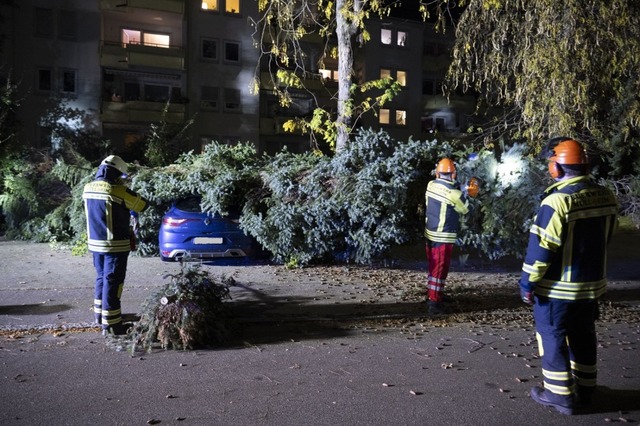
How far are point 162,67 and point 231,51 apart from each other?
453 centimetres

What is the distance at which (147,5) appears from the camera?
29516mm

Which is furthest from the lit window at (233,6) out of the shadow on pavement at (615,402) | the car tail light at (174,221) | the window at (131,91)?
the shadow on pavement at (615,402)

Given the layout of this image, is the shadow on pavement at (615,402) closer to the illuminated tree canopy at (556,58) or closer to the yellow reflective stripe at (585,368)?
the yellow reflective stripe at (585,368)

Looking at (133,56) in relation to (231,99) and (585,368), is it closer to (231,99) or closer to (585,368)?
(231,99)

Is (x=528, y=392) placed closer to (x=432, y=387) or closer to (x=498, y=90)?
(x=432, y=387)

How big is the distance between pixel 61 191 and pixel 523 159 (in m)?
12.7

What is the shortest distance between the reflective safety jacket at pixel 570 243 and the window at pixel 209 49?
2992 centimetres

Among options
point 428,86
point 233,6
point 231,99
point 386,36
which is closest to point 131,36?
point 233,6

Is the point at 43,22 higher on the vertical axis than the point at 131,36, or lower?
lower

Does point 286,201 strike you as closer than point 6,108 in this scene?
Yes

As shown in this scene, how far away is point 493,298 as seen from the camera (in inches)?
348

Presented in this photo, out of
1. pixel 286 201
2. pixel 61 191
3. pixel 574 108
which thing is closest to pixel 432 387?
pixel 286 201

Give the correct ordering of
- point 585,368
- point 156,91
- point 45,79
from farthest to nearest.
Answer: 1. point 156,91
2. point 45,79
3. point 585,368

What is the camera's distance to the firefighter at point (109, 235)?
257 inches
